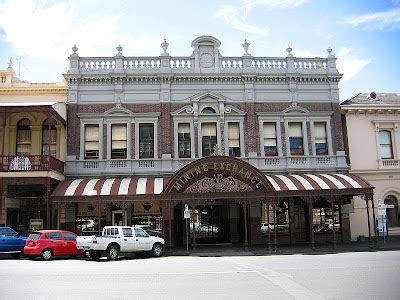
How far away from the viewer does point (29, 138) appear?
26125 mm

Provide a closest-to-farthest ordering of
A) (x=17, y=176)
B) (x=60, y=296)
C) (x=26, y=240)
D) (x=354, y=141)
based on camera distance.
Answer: (x=60, y=296) < (x=26, y=240) < (x=17, y=176) < (x=354, y=141)

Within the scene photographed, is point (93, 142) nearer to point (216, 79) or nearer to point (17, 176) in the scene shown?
point (17, 176)

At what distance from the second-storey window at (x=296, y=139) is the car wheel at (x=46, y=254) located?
15428 mm

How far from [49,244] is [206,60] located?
48.0ft

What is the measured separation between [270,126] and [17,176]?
15.3 metres

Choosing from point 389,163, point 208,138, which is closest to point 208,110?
point 208,138

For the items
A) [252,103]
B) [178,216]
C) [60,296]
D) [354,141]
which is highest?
[252,103]

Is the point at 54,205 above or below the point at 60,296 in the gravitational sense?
above

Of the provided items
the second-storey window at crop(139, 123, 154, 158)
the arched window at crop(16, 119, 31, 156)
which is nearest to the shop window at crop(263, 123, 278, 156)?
the second-storey window at crop(139, 123, 154, 158)

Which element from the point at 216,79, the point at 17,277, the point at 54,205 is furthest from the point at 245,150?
the point at 17,277

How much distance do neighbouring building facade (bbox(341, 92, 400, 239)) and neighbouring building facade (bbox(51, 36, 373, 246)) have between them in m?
1.03

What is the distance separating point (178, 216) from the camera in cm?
2641

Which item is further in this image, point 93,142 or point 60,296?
point 93,142

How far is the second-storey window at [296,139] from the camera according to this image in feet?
89.8
